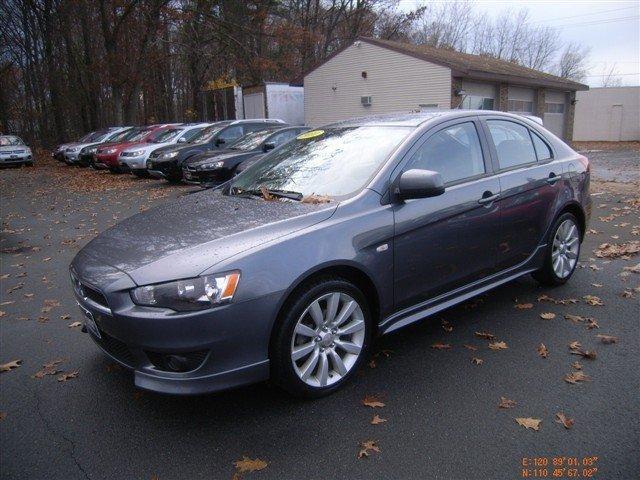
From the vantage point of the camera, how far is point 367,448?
2.61 m

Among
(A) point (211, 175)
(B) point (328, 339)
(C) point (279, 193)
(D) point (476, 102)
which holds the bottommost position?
(B) point (328, 339)

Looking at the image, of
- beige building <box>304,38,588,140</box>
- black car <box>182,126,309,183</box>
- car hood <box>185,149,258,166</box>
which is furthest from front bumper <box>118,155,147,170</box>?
beige building <box>304,38,588,140</box>

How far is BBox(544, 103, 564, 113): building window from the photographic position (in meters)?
26.5

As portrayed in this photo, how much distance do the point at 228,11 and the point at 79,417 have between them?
29189 millimetres

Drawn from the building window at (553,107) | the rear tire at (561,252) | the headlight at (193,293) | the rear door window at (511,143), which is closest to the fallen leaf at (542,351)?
the rear tire at (561,252)

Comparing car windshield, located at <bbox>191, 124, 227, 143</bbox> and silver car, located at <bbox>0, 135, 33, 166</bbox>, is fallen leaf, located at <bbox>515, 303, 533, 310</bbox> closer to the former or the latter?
car windshield, located at <bbox>191, 124, 227, 143</bbox>

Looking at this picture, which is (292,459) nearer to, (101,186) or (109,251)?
(109,251)

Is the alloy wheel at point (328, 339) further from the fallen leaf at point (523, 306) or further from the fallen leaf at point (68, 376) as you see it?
the fallen leaf at point (523, 306)

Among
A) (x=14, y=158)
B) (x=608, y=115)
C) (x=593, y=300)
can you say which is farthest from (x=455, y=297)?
(x=608, y=115)

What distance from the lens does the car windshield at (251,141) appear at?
12.7m

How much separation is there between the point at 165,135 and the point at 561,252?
1544 centimetres

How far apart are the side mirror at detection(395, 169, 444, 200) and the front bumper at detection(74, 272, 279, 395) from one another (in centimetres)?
115

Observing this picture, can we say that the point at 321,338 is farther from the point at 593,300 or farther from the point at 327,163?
the point at 593,300

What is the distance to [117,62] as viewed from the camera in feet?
88.2
